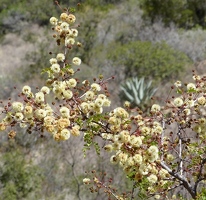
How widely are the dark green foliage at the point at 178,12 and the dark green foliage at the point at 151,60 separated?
5.35m

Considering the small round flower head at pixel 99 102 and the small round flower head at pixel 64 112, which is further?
the small round flower head at pixel 99 102

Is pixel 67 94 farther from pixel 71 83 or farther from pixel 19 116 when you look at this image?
pixel 19 116

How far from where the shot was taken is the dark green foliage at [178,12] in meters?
19.9

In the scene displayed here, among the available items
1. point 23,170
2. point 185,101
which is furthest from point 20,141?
point 185,101

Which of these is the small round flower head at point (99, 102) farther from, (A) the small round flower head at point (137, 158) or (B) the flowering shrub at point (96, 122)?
(A) the small round flower head at point (137, 158)

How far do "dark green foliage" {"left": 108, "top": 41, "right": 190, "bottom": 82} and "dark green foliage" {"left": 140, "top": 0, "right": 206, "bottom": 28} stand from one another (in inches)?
211

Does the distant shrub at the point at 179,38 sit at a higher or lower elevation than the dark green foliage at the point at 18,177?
higher

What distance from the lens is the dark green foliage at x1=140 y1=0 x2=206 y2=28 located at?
19938 mm

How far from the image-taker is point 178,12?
20188 mm

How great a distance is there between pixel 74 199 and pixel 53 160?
1.46 m

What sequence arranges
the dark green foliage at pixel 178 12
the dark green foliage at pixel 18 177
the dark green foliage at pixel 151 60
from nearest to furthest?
the dark green foliage at pixel 18 177
the dark green foliage at pixel 151 60
the dark green foliage at pixel 178 12

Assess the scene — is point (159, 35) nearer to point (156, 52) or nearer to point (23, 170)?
point (156, 52)

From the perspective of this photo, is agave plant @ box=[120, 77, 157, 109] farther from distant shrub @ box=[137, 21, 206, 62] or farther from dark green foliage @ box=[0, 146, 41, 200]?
dark green foliage @ box=[0, 146, 41, 200]

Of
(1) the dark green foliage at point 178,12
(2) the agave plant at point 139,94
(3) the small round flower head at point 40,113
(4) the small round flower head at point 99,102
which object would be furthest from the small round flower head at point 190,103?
(1) the dark green foliage at point 178,12
